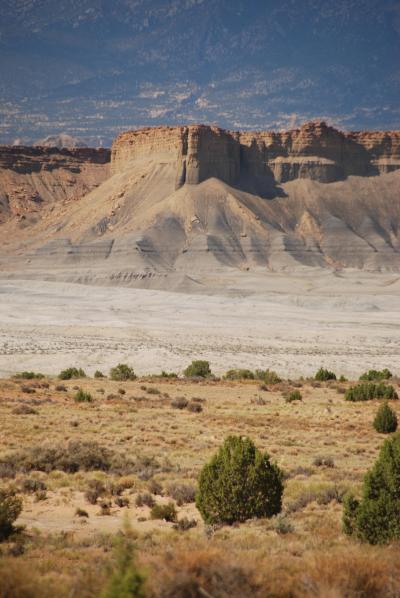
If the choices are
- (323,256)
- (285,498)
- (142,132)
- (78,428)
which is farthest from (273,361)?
(142,132)

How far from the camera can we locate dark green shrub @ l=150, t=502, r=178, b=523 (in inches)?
461

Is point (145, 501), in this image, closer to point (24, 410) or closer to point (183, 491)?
point (183, 491)

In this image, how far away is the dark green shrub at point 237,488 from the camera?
11398 millimetres

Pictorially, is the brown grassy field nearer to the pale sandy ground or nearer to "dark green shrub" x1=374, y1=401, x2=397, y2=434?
"dark green shrub" x1=374, y1=401, x2=397, y2=434

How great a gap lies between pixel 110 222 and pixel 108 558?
386 feet

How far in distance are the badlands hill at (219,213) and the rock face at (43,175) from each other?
6408 millimetres

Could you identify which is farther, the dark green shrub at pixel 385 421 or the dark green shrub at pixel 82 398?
the dark green shrub at pixel 82 398

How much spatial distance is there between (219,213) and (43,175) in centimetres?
6155

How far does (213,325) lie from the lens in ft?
213

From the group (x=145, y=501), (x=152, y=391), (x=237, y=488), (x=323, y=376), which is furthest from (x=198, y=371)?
(x=237, y=488)

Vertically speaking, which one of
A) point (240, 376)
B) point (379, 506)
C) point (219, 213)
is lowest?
point (240, 376)

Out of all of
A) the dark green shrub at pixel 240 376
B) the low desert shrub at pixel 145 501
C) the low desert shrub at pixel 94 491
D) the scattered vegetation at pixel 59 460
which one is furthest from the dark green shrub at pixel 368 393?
the low desert shrub at pixel 145 501

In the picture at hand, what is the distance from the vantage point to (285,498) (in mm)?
13008

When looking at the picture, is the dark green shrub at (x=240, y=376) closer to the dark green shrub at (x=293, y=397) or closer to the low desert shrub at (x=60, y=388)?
the dark green shrub at (x=293, y=397)
